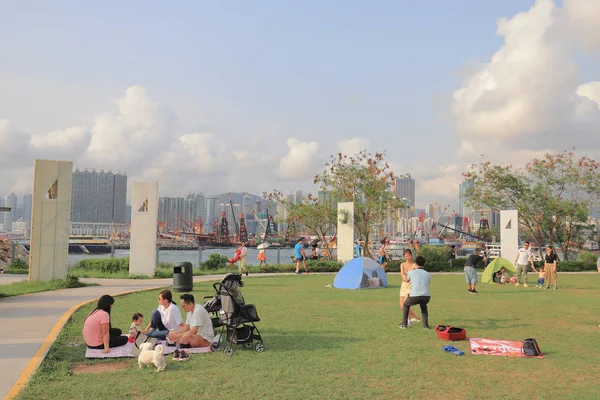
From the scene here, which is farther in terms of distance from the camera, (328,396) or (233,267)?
(233,267)

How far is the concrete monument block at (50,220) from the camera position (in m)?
17.4

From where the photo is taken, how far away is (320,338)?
9039 millimetres

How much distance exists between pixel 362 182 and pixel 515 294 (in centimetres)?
1745

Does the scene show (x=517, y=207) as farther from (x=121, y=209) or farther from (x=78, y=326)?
(x=121, y=209)

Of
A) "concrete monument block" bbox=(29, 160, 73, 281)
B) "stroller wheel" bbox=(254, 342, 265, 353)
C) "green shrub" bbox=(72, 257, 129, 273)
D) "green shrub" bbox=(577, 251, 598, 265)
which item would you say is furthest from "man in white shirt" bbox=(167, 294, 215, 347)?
"green shrub" bbox=(577, 251, 598, 265)

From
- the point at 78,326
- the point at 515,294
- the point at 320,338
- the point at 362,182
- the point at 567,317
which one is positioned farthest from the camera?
the point at 362,182

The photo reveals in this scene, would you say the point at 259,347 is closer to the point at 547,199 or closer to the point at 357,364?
the point at 357,364

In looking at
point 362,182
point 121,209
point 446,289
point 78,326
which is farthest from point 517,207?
point 121,209

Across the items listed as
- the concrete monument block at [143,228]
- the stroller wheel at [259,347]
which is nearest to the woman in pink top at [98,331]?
the stroller wheel at [259,347]

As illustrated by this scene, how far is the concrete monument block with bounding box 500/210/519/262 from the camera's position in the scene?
3013 centimetres

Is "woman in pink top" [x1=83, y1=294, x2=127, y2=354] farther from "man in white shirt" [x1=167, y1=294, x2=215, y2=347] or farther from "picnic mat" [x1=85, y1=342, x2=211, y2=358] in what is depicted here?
"man in white shirt" [x1=167, y1=294, x2=215, y2=347]

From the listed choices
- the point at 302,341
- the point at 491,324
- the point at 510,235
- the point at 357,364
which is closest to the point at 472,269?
the point at 491,324

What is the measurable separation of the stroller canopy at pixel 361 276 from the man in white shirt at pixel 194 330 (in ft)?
33.0

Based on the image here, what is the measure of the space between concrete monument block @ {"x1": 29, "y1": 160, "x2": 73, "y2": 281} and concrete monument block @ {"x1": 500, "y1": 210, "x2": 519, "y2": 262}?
2286cm
